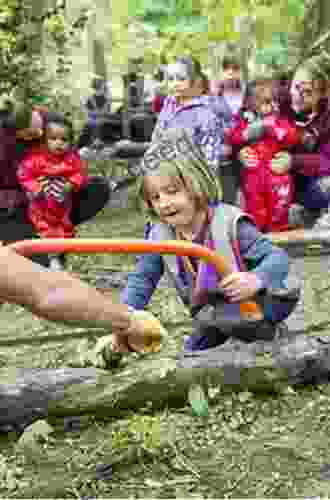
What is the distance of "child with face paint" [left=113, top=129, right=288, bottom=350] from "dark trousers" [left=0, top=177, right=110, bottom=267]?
261 centimetres

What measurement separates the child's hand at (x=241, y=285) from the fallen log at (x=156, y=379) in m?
0.30

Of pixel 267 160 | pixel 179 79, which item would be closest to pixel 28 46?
pixel 179 79

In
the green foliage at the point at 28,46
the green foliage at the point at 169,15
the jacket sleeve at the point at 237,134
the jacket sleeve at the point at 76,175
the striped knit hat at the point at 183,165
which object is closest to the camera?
the striped knit hat at the point at 183,165

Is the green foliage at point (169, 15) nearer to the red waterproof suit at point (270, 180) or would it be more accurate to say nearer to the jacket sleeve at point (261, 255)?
the red waterproof suit at point (270, 180)

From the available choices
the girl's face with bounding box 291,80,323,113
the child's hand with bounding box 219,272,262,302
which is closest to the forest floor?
the child's hand with bounding box 219,272,262,302

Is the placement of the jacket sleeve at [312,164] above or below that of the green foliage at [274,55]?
below

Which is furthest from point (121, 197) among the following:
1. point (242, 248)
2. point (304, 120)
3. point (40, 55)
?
point (242, 248)

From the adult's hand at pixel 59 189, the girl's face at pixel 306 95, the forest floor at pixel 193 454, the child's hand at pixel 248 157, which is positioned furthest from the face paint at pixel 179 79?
the forest floor at pixel 193 454

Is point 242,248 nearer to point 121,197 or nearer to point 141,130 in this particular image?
point 121,197

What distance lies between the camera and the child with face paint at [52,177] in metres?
5.71

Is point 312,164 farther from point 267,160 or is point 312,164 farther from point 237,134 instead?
point 237,134

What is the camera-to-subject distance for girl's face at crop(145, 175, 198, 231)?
3.20m

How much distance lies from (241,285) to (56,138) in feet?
9.66

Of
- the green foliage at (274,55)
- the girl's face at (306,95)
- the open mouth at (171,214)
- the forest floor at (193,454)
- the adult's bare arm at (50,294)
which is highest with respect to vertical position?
the green foliage at (274,55)
